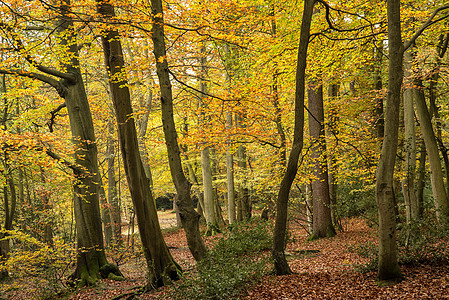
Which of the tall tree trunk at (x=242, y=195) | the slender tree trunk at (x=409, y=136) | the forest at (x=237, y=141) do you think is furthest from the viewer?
the tall tree trunk at (x=242, y=195)

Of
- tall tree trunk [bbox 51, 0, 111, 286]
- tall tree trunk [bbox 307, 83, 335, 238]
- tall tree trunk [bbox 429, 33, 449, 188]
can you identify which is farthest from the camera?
tall tree trunk [bbox 307, 83, 335, 238]

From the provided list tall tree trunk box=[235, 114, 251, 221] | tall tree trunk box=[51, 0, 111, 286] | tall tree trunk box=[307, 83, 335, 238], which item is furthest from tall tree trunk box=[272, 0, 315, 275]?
tall tree trunk box=[235, 114, 251, 221]

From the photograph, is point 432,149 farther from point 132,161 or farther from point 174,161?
point 132,161

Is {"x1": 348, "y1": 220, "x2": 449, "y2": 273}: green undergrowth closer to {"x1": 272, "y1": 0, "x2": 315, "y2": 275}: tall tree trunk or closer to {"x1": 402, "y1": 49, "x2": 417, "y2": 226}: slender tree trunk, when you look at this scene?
{"x1": 402, "y1": 49, "x2": 417, "y2": 226}: slender tree trunk

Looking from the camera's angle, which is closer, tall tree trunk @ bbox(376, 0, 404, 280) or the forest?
tall tree trunk @ bbox(376, 0, 404, 280)

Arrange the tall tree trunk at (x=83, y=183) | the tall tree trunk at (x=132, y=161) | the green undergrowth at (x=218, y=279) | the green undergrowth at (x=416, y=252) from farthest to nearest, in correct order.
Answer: the tall tree trunk at (x=83, y=183) < the tall tree trunk at (x=132, y=161) < the green undergrowth at (x=416, y=252) < the green undergrowth at (x=218, y=279)

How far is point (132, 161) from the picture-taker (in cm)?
626

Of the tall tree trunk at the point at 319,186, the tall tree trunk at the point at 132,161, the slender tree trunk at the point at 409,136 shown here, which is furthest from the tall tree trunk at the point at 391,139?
the tall tree trunk at the point at 319,186

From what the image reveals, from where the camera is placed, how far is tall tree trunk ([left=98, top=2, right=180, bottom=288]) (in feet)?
20.3

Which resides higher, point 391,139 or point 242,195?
point 391,139

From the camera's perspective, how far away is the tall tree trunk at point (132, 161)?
20.3 ft

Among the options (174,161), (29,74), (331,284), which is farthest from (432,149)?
(29,74)

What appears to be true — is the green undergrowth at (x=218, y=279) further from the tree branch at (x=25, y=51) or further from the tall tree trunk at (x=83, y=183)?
the tree branch at (x=25, y=51)

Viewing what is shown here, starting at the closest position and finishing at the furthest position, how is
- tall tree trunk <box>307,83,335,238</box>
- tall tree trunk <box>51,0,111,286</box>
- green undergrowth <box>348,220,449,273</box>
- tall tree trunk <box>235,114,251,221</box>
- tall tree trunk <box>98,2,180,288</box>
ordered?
green undergrowth <box>348,220,449,273</box>
tall tree trunk <box>98,2,180,288</box>
tall tree trunk <box>51,0,111,286</box>
tall tree trunk <box>307,83,335,238</box>
tall tree trunk <box>235,114,251,221</box>
